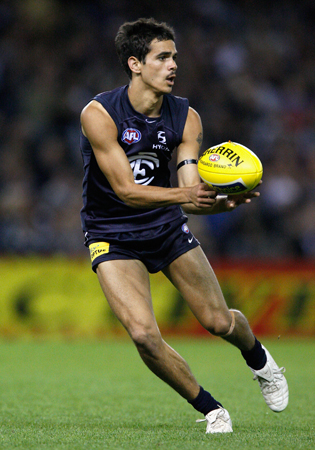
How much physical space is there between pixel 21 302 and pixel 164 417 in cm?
561

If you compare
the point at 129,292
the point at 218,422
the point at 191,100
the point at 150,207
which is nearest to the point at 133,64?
the point at 150,207

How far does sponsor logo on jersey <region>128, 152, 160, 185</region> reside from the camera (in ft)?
14.7

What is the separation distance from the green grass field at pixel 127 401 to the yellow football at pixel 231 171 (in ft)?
5.08

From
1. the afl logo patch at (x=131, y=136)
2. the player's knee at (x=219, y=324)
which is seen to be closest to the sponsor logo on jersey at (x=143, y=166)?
the afl logo patch at (x=131, y=136)

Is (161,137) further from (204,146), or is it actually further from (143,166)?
(204,146)

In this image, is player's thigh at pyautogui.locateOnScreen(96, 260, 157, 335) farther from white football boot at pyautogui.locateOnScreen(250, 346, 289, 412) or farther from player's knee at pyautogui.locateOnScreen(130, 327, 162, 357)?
white football boot at pyautogui.locateOnScreen(250, 346, 289, 412)

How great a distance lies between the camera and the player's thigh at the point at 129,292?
409 cm

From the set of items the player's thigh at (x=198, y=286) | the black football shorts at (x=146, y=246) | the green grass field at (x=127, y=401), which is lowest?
the green grass field at (x=127, y=401)

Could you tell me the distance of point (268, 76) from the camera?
13.6 m

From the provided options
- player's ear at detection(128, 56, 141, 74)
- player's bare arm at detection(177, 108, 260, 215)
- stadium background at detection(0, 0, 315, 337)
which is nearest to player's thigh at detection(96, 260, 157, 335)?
player's bare arm at detection(177, 108, 260, 215)

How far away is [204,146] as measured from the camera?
12430 mm

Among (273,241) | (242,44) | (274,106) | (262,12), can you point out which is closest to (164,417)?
(273,241)

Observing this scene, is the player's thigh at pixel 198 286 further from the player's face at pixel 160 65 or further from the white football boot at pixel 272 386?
the player's face at pixel 160 65

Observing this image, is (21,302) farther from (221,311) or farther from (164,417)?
(221,311)
